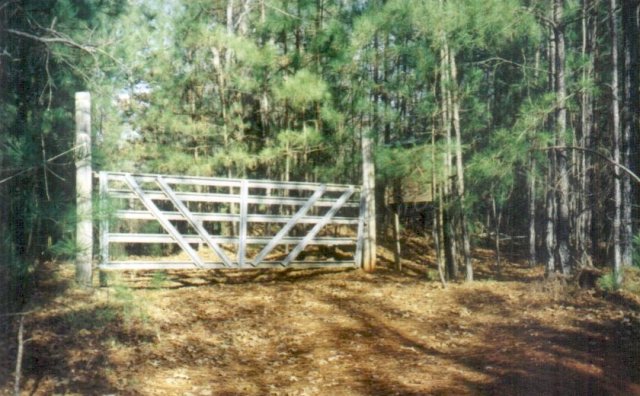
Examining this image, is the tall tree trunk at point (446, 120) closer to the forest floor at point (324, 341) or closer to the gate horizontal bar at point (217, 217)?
the gate horizontal bar at point (217, 217)

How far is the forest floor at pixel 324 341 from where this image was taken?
493 centimetres

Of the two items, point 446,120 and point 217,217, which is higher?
point 446,120

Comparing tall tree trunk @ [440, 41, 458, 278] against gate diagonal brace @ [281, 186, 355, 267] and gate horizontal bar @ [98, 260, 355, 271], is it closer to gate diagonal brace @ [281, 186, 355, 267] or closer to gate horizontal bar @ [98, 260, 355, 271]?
gate diagonal brace @ [281, 186, 355, 267]

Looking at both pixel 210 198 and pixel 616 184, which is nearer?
pixel 210 198

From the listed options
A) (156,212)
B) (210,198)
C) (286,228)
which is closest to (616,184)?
(286,228)

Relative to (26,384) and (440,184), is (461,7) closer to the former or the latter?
(440,184)

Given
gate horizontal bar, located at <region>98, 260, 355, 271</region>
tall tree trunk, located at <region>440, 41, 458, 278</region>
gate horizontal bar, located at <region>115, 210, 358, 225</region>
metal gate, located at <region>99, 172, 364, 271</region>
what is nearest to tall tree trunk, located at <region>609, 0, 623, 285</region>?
tall tree trunk, located at <region>440, 41, 458, 278</region>

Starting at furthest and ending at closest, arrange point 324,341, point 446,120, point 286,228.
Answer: point 446,120 → point 286,228 → point 324,341


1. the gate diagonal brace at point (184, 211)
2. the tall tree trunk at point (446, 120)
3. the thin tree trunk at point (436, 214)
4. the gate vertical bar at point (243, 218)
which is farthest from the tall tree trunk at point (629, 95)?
the gate diagonal brace at point (184, 211)

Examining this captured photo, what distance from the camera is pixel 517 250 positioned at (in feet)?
77.6

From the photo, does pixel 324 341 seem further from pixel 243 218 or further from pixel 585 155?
pixel 585 155

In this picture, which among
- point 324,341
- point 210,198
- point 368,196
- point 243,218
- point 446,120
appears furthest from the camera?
Answer: point 368,196

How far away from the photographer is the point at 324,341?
6.54 meters

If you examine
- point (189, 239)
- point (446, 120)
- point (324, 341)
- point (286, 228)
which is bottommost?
point (324, 341)
